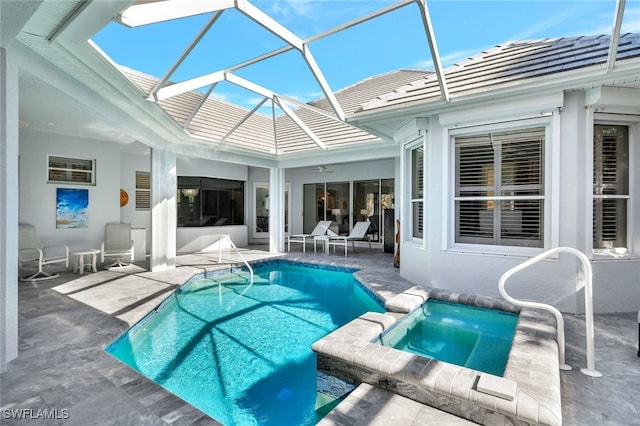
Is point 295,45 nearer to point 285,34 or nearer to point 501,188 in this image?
point 285,34

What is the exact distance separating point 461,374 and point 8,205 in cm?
469

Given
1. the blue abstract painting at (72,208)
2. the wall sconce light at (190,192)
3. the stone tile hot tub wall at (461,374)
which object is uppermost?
the wall sconce light at (190,192)

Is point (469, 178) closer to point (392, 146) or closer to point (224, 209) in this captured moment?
point (392, 146)

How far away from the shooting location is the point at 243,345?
4.58 meters

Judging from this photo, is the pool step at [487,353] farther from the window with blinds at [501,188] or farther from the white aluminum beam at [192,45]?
the white aluminum beam at [192,45]

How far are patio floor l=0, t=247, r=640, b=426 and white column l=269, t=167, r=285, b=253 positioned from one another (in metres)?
6.33

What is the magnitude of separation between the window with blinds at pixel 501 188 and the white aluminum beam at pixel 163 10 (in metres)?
4.67

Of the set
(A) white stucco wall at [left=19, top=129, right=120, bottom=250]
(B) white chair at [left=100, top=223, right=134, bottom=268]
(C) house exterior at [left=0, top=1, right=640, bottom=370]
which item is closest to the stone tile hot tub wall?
(C) house exterior at [left=0, top=1, right=640, bottom=370]

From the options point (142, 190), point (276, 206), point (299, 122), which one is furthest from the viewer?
point (276, 206)

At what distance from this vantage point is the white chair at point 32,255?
725 centimetres

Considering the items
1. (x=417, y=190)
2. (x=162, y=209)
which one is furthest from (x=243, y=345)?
(x=162, y=209)

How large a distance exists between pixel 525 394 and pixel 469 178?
4366mm

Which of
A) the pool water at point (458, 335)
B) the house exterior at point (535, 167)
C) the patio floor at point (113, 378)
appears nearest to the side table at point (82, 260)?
the patio floor at point (113, 378)

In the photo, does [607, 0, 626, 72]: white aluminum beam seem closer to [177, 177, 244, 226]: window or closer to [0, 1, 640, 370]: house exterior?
[0, 1, 640, 370]: house exterior
